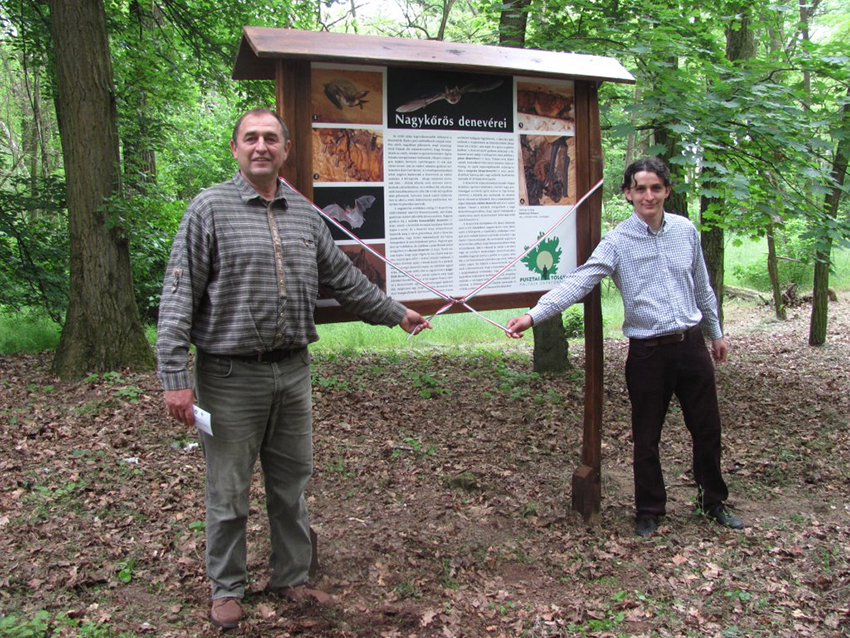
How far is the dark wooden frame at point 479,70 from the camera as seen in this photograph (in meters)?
3.44

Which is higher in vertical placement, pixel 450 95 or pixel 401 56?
pixel 401 56

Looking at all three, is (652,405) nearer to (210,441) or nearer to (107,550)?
(210,441)

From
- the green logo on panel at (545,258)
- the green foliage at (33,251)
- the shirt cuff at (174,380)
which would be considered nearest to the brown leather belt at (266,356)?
the shirt cuff at (174,380)

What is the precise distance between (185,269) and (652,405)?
2766 mm

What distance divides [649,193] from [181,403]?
9.15 ft

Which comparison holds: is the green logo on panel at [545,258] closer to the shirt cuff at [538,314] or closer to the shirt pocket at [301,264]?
the shirt cuff at [538,314]

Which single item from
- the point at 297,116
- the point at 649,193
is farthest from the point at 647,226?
the point at 297,116

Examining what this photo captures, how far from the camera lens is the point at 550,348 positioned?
8453 millimetres

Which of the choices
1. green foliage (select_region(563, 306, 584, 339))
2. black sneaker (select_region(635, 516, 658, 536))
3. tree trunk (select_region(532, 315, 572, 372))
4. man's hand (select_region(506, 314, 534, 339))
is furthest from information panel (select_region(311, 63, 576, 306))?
green foliage (select_region(563, 306, 584, 339))

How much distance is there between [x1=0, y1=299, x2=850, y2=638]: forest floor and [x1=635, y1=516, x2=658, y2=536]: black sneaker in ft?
0.24

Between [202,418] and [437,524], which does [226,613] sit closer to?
[202,418]

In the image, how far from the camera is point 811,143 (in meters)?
5.50

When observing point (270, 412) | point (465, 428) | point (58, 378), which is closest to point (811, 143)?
point (465, 428)

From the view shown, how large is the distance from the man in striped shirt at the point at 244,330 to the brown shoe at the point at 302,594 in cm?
26
